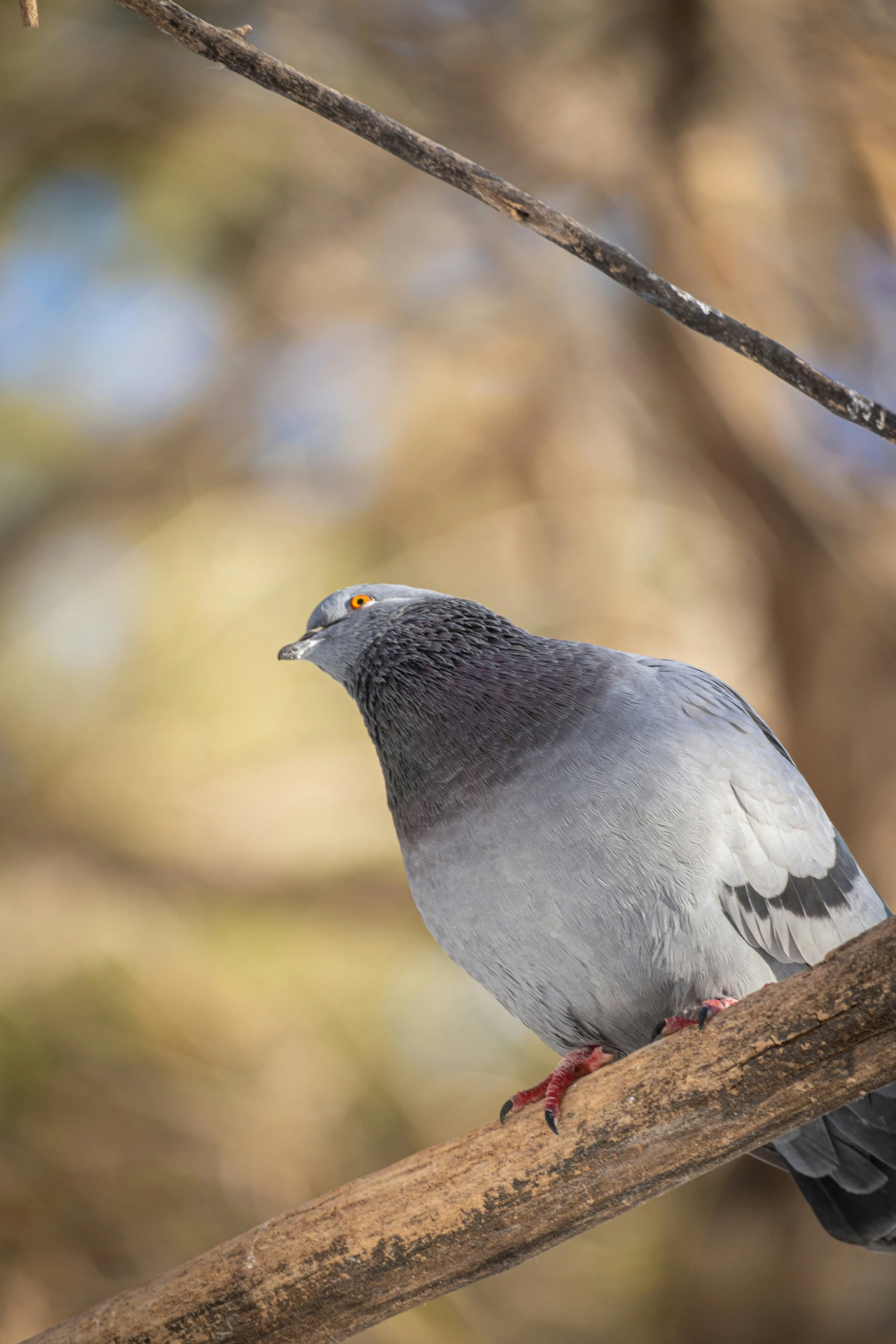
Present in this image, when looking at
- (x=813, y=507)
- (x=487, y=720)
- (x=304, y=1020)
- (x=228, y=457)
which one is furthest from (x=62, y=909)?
(x=813, y=507)

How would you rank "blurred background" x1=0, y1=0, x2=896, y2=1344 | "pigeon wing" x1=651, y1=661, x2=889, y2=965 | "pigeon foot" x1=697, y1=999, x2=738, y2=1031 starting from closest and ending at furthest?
"pigeon foot" x1=697, y1=999, x2=738, y2=1031 → "pigeon wing" x1=651, y1=661, x2=889, y2=965 → "blurred background" x1=0, y1=0, x2=896, y2=1344

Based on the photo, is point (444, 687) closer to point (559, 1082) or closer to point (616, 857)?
point (616, 857)

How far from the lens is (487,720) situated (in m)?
2.13

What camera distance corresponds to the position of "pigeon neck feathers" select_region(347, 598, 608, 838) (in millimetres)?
2086

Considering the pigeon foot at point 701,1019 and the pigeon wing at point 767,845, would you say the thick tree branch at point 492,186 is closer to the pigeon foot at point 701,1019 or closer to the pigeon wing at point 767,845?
the pigeon wing at point 767,845

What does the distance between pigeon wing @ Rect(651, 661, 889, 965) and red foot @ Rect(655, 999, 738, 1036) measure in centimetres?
19

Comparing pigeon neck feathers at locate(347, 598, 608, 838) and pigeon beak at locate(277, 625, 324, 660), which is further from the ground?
pigeon beak at locate(277, 625, 324, 660)

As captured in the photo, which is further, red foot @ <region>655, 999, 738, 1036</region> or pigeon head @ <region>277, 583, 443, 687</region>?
pigeon head @ <region>277, 583, 443, 687</region>

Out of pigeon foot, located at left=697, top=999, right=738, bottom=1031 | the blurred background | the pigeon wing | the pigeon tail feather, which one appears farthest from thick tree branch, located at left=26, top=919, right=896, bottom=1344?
the blurred background

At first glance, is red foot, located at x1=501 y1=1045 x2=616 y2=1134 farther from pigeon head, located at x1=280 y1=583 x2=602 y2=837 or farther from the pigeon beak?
the pigeon beak

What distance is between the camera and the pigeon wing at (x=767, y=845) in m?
2.03

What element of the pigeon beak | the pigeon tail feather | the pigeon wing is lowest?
the pigeon tail feather

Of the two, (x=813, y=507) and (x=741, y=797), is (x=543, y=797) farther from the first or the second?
(x=813, y=507)

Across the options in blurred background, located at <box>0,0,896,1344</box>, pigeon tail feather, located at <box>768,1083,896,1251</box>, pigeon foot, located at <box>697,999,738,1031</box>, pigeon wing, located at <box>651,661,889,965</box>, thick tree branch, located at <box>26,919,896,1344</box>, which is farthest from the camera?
blurred background, located at <box>0,0,896,1344</box>
